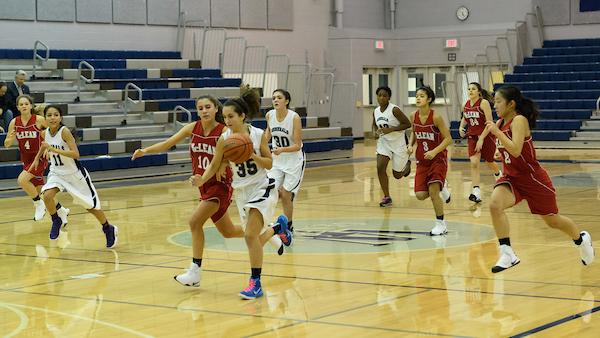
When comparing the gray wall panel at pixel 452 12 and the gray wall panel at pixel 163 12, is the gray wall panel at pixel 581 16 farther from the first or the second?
the gray wall panel at pixel 163 12

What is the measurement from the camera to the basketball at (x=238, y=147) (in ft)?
22.7

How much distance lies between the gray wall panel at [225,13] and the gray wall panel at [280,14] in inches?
46.2

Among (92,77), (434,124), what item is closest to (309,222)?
(434,124)

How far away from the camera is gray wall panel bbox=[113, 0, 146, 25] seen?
22.4 meters

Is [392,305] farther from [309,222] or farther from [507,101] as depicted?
[309,222]

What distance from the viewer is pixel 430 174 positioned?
1036cm

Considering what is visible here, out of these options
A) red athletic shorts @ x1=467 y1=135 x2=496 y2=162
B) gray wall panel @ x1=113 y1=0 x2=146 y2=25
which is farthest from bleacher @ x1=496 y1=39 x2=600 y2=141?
red athletic shorts @ x1=467 y1=135 x2=496 y2=162

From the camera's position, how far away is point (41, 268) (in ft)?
28.3

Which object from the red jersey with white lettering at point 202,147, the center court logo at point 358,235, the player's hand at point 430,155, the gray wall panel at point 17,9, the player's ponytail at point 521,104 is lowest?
the center court logo at point 358,235

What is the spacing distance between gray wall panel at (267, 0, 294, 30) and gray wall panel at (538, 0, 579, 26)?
23.6ft

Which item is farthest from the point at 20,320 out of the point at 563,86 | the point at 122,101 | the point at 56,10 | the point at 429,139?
the point at 563,86

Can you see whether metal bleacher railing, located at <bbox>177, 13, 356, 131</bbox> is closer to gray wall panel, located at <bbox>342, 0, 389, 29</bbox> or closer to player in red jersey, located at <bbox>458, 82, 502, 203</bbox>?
gray wall panel, located at <bbox>342, 0, 389, 29</bbox>

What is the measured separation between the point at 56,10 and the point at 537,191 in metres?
15.8

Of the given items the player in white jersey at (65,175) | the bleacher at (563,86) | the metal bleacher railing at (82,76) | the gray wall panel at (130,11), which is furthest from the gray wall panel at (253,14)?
the player in white jersey at (65,175)
